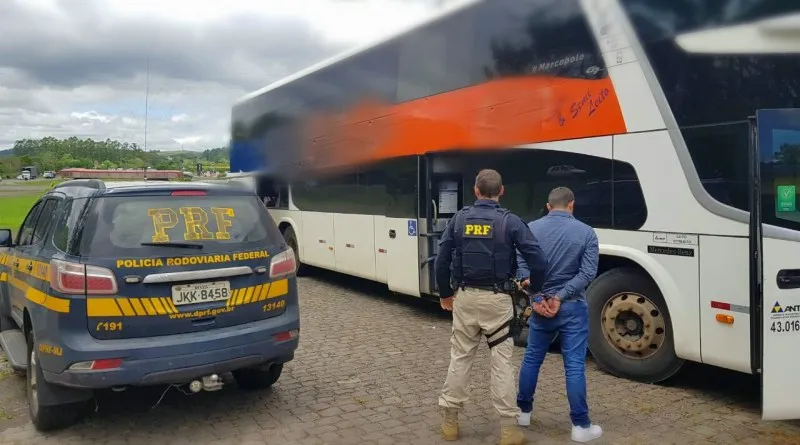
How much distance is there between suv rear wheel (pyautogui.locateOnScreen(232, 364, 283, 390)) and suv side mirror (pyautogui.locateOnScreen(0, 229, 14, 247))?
245 cm

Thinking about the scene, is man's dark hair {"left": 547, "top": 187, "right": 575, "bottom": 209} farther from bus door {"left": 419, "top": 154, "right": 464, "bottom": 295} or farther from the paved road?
bus door {"left": 419, "top": 154, "right": 464, "bottom": 295}

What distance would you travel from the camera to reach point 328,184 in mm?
11086

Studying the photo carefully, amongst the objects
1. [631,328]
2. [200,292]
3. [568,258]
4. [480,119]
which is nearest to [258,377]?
[200,292]

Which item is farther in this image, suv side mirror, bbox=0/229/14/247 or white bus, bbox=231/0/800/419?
suv side mirror, bbox=0/229/14/247

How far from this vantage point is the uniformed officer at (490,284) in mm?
4184

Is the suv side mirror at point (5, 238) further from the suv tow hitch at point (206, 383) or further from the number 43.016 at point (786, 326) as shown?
the number 43.016 at point (786, 326)

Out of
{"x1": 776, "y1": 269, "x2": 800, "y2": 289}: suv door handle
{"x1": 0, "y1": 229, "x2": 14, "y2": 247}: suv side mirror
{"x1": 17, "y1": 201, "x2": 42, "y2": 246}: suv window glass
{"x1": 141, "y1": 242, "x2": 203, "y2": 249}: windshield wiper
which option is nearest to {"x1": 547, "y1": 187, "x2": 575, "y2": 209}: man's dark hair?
{"x1": 776, "y1": 269, "x2": 800, "y2": 289}: suv door handle

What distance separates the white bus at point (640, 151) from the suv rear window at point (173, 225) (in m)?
3.01

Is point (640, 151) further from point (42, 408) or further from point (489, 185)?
point (42, 408)

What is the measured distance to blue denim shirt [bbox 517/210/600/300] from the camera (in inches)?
169

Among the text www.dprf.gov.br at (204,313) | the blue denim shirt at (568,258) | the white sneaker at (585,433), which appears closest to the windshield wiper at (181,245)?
the text www.dprf.gov.br at (204,313)

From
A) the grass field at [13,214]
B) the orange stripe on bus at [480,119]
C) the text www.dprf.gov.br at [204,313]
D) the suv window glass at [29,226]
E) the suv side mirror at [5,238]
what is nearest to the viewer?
the text www.dprf.gov.br at [204,313]

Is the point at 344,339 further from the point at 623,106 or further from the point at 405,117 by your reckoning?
the point at 623,106

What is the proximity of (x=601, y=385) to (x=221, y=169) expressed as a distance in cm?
1180
